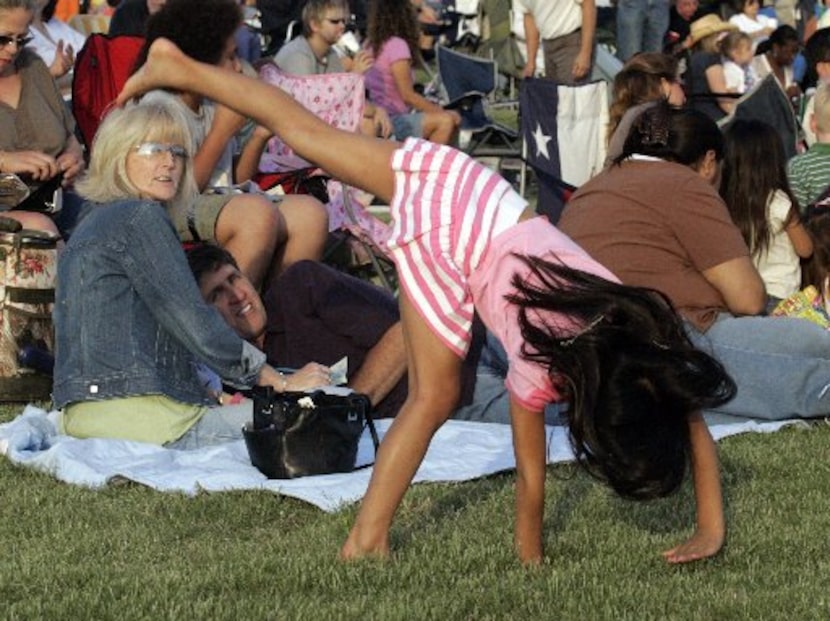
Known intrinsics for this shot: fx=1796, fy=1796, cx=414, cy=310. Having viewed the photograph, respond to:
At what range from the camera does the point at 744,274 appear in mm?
6859

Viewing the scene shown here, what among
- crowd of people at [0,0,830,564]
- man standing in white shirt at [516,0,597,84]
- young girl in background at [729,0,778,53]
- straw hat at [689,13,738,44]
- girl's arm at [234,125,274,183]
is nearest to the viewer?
crowd of people at [0,0,830,564]

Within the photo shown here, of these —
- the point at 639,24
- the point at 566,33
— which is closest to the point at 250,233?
the point at 566,33

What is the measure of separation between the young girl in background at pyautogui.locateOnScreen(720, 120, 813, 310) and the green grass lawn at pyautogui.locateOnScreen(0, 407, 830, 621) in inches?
92.4

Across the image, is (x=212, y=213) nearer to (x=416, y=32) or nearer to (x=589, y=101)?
(x=589, y=101)

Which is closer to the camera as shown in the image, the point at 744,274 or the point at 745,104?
the point at 744,274

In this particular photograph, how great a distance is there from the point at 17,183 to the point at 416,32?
22.2ft

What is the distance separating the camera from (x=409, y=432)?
179 inches

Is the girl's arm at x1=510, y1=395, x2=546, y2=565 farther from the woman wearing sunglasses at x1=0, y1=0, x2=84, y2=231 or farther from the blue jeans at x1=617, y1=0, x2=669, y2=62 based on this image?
the blue jeans at x1=617, y1=0, x2=669, y2=62

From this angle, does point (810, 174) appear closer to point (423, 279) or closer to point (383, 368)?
point (383, 368)

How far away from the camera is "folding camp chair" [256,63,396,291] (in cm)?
979

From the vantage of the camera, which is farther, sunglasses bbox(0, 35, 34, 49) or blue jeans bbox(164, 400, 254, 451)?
sunglasses bbox(0, 35, 34, 49)

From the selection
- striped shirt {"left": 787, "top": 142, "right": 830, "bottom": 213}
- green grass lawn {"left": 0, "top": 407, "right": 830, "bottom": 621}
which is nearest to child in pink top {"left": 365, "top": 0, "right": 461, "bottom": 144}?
striped shirt {"left": 787, "top": 142, "right": 830, "bottom": 213}

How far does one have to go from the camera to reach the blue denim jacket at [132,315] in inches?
237

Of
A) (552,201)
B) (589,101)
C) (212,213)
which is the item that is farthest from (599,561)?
(589,101)
